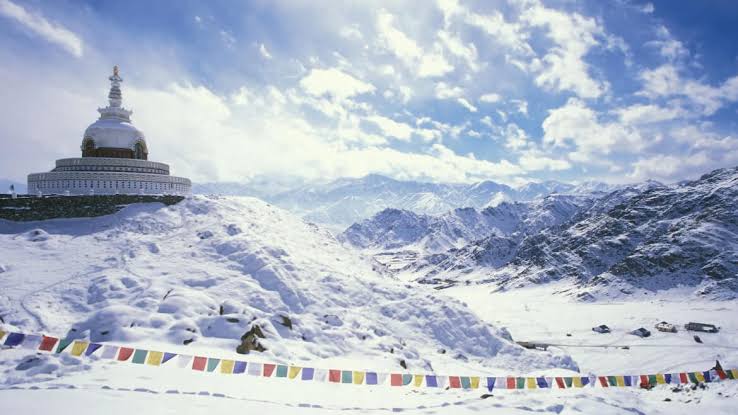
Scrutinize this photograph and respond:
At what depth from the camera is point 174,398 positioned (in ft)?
53.1

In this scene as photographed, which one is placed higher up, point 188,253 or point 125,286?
point 188,253

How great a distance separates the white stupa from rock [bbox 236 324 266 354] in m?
23.9

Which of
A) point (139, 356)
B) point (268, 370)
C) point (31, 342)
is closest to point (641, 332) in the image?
point (268, 370)

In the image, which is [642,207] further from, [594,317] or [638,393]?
[638,393]

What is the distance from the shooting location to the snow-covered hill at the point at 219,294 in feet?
76.8

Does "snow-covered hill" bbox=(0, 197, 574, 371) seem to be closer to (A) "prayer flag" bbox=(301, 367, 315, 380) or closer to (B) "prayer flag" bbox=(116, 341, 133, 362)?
(A) "prayer flag" bbox=(301, 367, 315, 380)

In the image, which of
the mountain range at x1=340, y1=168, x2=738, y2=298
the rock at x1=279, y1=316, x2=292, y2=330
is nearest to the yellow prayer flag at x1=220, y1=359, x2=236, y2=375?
the rock at x1=279, y1=316, x2=292, y2=330

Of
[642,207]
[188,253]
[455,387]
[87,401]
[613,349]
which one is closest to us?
[87,401]

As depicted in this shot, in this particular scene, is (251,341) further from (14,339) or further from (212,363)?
(14,339)

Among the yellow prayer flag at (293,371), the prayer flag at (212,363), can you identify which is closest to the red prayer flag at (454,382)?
the yellow prayer flag at (293,371)

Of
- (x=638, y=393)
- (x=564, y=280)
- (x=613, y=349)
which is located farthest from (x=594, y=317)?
(x=638, y=393)

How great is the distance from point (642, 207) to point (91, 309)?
201 m

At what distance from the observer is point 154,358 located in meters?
19.1

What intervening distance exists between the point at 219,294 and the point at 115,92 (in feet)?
117
